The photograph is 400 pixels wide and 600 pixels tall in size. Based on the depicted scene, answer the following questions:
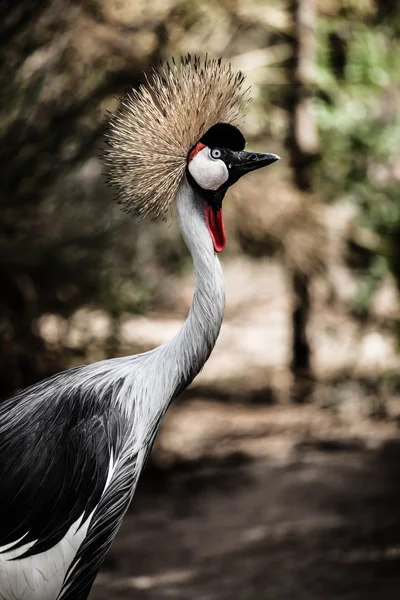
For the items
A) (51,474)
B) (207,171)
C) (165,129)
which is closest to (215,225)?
(207,171)

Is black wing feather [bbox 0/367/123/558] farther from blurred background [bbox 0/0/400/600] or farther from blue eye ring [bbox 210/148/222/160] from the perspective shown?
blurred background [bbox 0/0/400/600]

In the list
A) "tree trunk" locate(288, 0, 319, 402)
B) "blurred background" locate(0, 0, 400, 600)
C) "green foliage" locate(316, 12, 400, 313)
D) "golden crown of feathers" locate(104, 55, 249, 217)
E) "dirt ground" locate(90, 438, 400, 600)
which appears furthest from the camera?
"tree trunk" locate(288, 0, 319, 402)

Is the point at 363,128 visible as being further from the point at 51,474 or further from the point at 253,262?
the point at 51,474

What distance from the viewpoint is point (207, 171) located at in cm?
220

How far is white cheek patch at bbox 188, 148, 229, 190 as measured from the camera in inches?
86.6

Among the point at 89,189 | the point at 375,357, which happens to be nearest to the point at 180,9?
the point at 89,189

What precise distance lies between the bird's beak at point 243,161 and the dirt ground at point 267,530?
2.31m

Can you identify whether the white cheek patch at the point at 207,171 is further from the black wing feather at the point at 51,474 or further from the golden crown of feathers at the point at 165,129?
the black wing feather at the point at 51,474

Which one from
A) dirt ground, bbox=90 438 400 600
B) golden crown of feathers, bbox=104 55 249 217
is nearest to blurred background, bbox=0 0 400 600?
dirt ground, bbox=90 438 400 600

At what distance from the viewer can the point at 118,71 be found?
541 centimetres

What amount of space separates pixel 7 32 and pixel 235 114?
2.10 metres

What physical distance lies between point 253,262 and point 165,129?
14.5ft

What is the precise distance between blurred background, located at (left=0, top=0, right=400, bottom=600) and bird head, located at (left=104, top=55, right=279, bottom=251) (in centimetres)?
162

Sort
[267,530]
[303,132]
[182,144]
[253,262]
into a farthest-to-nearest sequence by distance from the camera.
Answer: [303,132], [253,262], [267,530], [182,144]
